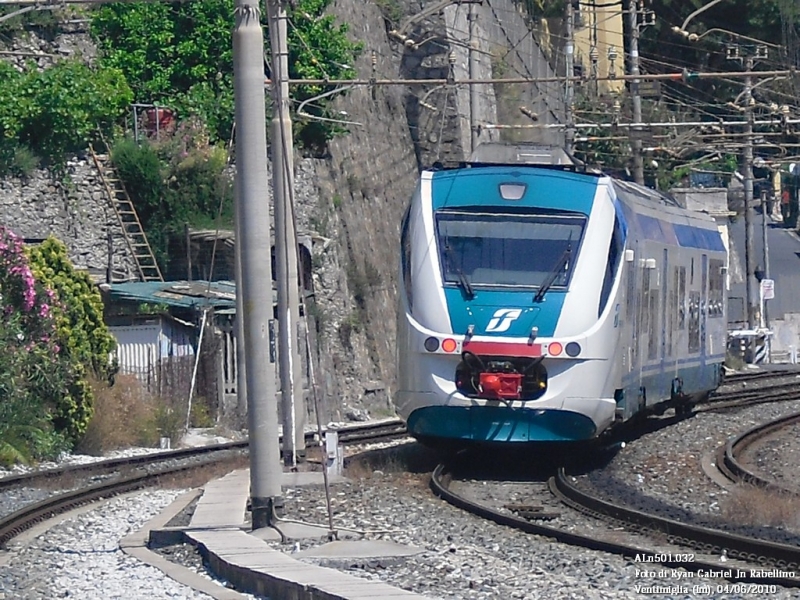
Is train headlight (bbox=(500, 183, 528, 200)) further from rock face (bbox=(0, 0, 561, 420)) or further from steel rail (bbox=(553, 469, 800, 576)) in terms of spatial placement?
rock face (bbox=(0, 0, 561, 420))

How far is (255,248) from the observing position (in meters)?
12.3

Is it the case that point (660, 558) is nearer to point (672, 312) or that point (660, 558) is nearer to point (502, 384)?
point (502, 384)

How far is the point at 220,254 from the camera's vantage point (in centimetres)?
3192

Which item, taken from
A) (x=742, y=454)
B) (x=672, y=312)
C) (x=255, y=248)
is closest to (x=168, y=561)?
(x=255, y=248)

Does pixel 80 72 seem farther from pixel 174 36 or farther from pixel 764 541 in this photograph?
pixel 764 541

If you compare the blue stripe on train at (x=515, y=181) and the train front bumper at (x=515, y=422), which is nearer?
the train front bumper at (x=515, y=422)

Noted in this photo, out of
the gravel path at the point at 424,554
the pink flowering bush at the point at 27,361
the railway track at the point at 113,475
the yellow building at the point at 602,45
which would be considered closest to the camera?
the gravel path at the point at 424,554

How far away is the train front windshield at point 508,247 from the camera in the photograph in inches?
615

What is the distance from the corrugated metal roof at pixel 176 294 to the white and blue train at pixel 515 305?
1197 cm

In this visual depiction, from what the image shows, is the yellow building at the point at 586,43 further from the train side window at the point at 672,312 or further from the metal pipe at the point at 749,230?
the train side window at the point at 672,312

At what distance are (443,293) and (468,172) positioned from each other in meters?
1.62

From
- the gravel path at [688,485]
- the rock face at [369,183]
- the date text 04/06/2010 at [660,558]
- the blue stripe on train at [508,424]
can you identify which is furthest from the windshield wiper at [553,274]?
the rock face at [369,183]

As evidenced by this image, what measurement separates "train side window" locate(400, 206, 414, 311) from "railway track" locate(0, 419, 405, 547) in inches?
160

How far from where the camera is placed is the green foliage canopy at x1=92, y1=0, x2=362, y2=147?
115ft
